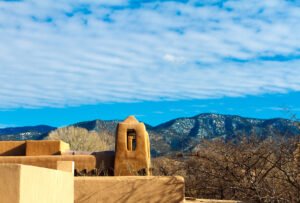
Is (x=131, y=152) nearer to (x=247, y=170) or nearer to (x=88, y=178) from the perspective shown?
(x=88, y=178)

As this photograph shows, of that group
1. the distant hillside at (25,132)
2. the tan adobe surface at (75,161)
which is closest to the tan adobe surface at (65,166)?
the tan adobe surface at (75,161)

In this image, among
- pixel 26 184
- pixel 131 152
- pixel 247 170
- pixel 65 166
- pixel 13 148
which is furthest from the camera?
pixel 13 148

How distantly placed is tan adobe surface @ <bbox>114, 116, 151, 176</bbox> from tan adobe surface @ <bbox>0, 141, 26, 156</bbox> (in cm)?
594

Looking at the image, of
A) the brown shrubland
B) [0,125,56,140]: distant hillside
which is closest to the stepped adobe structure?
the brown shrubland

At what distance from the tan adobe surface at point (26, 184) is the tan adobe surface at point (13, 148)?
1266 centimetres

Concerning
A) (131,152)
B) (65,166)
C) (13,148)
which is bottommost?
(65,166)

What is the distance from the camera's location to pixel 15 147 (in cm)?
2078

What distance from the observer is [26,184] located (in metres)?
6.46

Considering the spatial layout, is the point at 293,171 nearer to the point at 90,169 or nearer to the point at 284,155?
the point at 284,155

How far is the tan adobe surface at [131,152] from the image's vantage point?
15672mm

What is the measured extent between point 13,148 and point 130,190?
10485 millimetres

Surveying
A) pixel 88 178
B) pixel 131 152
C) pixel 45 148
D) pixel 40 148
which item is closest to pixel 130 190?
pixel 88 178

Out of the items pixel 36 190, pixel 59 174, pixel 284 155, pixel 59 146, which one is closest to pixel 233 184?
pixel 284 155

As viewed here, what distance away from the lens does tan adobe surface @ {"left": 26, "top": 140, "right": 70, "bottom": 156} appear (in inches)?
765
